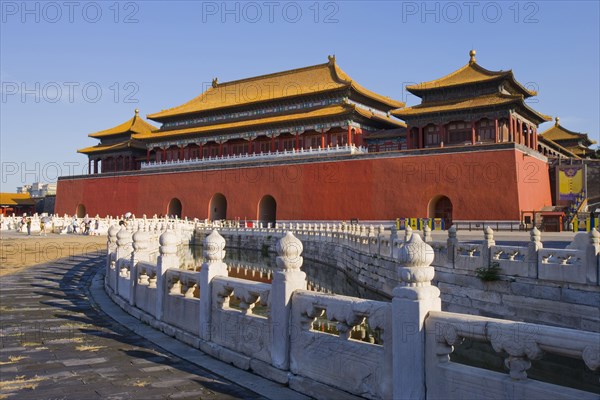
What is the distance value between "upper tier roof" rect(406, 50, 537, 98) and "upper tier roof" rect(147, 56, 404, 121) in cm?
477

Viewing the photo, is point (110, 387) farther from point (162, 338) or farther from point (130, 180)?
point (130, 180)

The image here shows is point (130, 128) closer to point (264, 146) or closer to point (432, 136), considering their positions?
point (264, 146)

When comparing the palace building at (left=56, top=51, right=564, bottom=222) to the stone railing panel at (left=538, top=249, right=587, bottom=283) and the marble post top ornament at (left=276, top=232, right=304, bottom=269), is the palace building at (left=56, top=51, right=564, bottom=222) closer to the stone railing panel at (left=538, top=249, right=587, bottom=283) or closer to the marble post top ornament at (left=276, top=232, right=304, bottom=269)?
the stone railing panel at (left=538, top=249, right=587, bottom=283)

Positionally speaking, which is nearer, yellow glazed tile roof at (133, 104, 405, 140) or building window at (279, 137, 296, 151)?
yellow glazed tile roof at (133, 104, 405, 140)

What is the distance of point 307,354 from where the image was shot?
442cm

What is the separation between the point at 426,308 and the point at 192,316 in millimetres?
3365

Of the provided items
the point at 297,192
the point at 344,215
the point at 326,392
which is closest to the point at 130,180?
the point at 297,192

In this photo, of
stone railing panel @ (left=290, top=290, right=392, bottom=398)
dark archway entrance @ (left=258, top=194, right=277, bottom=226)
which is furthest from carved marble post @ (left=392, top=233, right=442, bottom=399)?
dark archway entrance @ (left=258, top=194, right=277, bottom=226)

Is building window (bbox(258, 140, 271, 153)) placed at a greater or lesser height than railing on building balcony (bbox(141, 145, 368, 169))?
greater

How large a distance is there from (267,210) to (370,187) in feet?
27.5

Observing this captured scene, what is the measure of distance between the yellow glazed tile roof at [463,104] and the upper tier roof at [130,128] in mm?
24744

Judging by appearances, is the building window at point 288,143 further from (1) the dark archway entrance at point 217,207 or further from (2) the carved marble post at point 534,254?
(2) the carved marble post at point 534,254

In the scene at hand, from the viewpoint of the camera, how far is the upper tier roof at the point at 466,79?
24777 mm

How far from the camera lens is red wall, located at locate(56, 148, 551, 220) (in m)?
23.4
